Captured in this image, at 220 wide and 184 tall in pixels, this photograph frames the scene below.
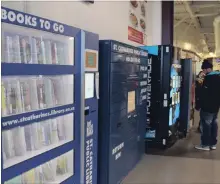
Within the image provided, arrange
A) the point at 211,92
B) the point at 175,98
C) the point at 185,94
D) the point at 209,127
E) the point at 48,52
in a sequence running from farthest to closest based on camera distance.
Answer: the point at 185,94 → the point at 175,98 → the point at 209,127 → the point at 211,92 → the point at 48,52

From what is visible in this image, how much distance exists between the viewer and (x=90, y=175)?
10.4ft

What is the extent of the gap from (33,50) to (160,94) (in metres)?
3.42

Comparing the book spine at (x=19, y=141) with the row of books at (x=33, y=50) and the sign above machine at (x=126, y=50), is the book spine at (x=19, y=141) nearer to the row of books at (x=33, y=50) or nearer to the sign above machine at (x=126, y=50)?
the row of books at (x=33, y=50)

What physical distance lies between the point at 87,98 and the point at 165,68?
2.71 meters

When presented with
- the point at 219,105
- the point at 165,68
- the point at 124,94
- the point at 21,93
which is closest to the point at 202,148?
the point at 219,105

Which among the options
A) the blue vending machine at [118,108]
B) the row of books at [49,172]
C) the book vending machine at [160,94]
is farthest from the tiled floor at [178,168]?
the row of books at [49,172]

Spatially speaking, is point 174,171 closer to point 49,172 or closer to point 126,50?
point 126,50

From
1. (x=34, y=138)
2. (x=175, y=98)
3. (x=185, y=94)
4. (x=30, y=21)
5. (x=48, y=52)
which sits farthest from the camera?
(x=185, y=94)

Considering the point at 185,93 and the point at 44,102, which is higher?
the point at 44,102

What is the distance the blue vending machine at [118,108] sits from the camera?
3420 mm

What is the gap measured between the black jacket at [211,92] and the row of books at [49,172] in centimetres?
335

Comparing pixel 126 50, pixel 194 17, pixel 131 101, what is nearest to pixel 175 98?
pixel 131 101

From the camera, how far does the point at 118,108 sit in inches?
144

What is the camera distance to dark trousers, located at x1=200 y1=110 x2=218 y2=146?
5555mm
